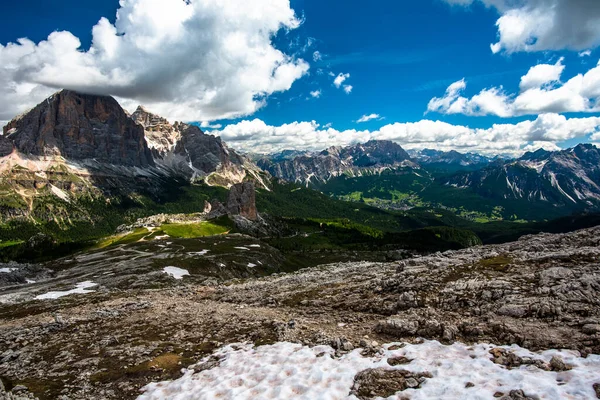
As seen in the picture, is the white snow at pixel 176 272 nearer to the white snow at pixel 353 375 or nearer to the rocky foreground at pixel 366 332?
the rocky foreground at pixel 366 332

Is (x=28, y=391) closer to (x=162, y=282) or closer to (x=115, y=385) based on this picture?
(x=115, y=385)

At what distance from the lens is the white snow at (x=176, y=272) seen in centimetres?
10269

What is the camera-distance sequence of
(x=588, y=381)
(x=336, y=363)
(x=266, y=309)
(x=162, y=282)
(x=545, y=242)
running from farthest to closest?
(x=162, y=282) < (x=545, y=242) < (x=266, y=309) < (x=336, y=363) < (x=588, y=381)

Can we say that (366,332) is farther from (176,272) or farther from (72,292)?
(176,272)

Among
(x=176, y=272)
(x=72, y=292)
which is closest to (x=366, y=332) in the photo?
(x=72, y=292)

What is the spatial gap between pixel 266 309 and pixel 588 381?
26322 millimetres

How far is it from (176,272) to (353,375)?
100m

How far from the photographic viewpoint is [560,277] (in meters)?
26.9

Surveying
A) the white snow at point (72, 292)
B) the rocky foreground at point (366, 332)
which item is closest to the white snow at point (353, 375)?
the rocky foreground at point (366, 332)

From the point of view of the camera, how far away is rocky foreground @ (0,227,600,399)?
54.7 feet

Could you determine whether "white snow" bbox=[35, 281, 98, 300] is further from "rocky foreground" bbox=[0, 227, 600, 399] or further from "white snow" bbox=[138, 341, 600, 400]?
"white snow" bbox=[138, 341, 600, 400]

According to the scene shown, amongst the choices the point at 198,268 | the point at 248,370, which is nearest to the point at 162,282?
the point at 198,268

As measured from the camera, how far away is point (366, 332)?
23094 millimetres

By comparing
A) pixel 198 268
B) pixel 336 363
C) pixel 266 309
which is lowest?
pixel 198 268
